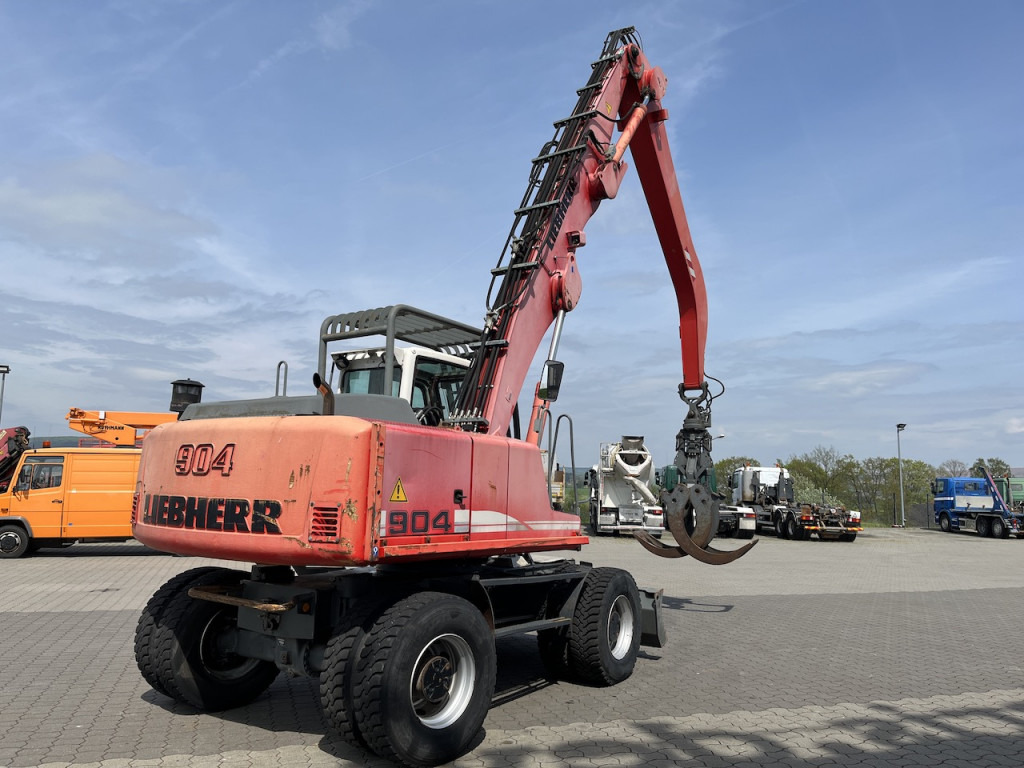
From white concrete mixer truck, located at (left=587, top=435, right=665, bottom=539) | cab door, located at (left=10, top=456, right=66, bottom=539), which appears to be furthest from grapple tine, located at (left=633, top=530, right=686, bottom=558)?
white concrete mixer truck, located at (left=587, top=435, right=665, bottom=539)

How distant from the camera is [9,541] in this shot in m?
17.0

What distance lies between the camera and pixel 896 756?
516 cm

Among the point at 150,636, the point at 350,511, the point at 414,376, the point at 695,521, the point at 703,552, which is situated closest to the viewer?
the point at 350,511

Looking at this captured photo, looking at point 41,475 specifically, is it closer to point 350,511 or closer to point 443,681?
point 443,681

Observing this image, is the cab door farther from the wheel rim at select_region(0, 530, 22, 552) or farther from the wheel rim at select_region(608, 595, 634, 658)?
the wheel rim at select_region(608, 595, 634, 658)

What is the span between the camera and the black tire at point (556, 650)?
6715mm

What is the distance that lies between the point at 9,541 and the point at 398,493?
1611 centimetres

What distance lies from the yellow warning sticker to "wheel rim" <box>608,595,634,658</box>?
9.79 feet

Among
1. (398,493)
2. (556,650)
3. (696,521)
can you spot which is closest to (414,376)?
(398,493)

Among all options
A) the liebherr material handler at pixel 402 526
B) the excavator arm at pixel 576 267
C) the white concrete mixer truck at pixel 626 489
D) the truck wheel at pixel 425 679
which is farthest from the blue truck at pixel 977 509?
the truck wheel at pixel 425 679

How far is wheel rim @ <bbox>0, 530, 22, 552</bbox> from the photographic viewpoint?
1694cm

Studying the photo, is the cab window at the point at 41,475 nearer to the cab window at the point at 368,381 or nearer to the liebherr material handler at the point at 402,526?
the liebherr material handler at the point at 402,526

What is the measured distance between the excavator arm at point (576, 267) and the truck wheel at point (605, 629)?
1.44 meters

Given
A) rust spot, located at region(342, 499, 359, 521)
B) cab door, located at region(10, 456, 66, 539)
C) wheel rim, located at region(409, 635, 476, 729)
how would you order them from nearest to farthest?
rust spot, located at region(342, 499, 359, 521) < wheel rim, located at region(409, 635, 476, 729) < cab door, located at region(10, 456, 66, 539)
